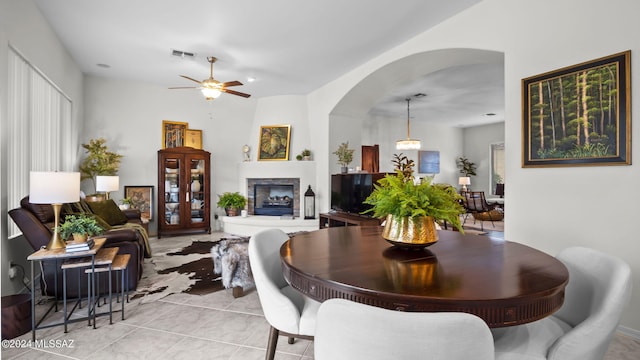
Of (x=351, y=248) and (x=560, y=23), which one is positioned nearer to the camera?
(x=351, y=248)

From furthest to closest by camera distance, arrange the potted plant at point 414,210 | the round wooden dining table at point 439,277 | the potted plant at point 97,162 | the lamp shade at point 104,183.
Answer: the potted plant at point 97,162 < the lamp shade at point 104,183 < the potted plant at point 414,210 < the round wooden dining table at point 439,277

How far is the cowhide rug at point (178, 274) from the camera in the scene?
314 centimetres

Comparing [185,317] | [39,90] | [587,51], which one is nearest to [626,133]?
[587,51]

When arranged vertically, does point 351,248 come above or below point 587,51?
below

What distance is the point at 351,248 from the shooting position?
5.23 ft

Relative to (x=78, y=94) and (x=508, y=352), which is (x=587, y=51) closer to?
(x=508, y=352)

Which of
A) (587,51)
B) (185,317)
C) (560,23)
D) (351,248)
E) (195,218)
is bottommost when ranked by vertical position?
(185,317)

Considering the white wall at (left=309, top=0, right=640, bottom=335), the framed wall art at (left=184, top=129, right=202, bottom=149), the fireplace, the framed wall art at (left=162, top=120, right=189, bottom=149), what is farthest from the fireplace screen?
the white wall at (left=309, top=0, right=640, bottom=335)

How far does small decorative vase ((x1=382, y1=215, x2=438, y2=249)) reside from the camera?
1460 millimetres

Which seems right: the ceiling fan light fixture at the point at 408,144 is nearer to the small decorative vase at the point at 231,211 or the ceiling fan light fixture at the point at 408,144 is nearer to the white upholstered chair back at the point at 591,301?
the small decorative vase at the point at 231,211

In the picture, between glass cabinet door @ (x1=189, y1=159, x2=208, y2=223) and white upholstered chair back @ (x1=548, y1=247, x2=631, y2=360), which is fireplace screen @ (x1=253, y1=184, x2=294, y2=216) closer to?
glass cabinet door @ (x1=189, y1=159, x2=208, y2=223)

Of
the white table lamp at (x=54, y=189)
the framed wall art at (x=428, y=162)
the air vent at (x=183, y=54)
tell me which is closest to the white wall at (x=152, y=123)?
the air vent at (x=183, y=54)

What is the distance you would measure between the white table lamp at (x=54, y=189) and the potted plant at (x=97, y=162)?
3067mm

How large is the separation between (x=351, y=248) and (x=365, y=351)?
84 centimetres
